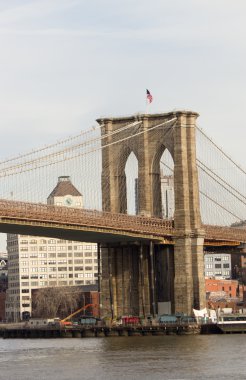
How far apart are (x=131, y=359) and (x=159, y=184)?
3910 cm

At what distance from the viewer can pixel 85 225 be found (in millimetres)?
102000

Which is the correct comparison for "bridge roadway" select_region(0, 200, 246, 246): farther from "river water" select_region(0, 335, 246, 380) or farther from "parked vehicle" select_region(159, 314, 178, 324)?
"river water" select_region(0, 335, 246, 380)

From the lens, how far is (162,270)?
11550cm

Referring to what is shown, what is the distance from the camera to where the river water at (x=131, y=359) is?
67875mm

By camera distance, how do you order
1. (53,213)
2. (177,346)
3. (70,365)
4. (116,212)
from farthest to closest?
1. (116,212)
2. (53,213)
3. (177,346)
4. (70,365)

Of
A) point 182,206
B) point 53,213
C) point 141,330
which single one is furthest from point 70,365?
point 182,206

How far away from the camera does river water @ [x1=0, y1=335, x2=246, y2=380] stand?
67.9 metres

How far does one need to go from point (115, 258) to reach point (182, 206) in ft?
25.3

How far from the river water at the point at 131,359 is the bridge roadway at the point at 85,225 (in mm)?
8171

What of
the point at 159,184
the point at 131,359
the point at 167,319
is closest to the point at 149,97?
the point at 159,184

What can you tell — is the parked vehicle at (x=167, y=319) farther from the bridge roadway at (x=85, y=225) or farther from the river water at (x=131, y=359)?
the bridge roadway at (x=85, y=225)

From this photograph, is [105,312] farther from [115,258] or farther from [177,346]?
[177,346]

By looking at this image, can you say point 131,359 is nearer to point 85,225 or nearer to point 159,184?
point 85,225

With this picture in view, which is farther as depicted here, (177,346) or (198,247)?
(198,247)
